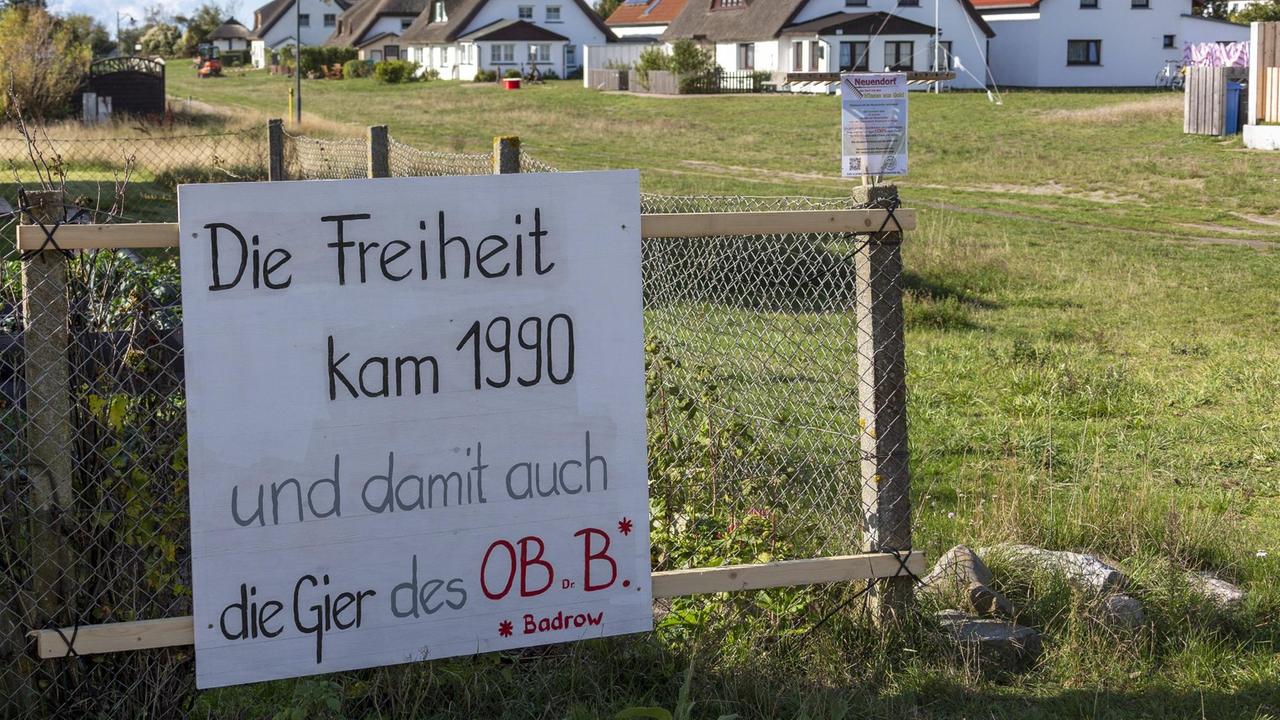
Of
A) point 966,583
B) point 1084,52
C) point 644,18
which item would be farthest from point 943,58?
point 966,583

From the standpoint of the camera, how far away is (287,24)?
332ft

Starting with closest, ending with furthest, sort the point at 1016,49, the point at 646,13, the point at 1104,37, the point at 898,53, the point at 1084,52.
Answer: the point at 898,53 → the point at 1104,37 → the point at 1084,52 → the point at 1016,49 → the point at 646,13

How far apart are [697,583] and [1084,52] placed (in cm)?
5731

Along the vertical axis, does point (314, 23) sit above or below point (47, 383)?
above

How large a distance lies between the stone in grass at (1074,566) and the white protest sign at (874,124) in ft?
5.14

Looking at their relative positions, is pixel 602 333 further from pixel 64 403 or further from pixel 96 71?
pixel 96 71

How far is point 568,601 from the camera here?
3975 mm

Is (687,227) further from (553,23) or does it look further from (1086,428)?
(553,23)

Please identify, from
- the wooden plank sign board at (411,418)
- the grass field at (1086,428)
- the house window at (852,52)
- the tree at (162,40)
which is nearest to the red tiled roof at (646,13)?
the house window at (852,52)

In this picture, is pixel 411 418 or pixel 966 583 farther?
pixel 966 583

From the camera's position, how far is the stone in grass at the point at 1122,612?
449 centimetres

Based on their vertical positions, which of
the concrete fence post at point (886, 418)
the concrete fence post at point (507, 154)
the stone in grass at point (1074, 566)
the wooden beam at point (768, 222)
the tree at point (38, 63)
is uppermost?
the tree at point (38, 63)

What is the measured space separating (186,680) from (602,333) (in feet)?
5.18

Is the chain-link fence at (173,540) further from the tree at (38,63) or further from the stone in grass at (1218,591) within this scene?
the tree at (38,63)
